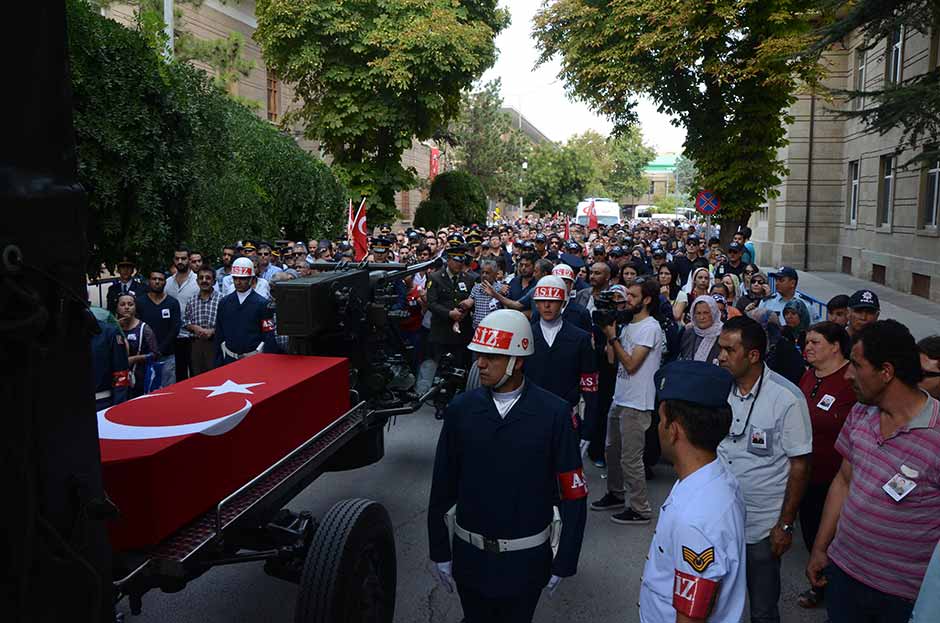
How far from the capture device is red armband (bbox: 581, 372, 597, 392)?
6.75 m

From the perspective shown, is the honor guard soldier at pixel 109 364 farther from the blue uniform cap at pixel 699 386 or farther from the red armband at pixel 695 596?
the red armband at pixel 695 596

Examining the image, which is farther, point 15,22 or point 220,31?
point 220,31

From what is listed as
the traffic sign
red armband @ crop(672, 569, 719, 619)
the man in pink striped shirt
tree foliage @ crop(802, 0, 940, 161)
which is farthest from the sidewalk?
red armband @ crop(672, 569, 719, 619)

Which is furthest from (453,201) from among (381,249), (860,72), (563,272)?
(563,272)

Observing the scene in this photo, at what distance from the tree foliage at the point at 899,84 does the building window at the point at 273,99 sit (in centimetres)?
2517

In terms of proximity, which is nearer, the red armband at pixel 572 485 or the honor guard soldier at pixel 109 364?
the red armband at pixel 572 485

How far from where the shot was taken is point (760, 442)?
4.35 m

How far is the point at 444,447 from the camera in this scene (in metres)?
4.07

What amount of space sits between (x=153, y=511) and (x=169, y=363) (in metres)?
6.92

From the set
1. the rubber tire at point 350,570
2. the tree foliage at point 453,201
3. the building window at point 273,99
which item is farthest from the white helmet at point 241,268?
the building window at point 273,99

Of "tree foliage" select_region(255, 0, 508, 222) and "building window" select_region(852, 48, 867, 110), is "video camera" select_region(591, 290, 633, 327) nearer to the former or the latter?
"tree foliage" select_region(255, 0, 508, 222)

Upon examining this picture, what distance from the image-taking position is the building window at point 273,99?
1372 inches

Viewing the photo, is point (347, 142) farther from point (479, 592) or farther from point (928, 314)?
point (479, 592)

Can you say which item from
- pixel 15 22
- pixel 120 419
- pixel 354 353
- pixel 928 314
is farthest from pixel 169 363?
pixel 928 314
